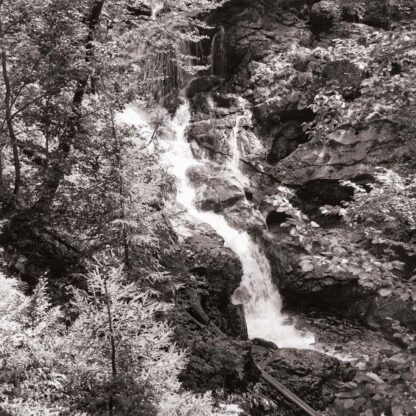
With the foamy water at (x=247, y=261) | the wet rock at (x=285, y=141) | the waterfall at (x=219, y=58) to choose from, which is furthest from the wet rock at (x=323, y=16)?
the foamy water at (x=247, y=261)

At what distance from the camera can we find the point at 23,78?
21.4ft

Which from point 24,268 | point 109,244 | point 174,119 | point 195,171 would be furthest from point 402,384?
point 174,119

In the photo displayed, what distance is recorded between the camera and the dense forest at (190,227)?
130 inches

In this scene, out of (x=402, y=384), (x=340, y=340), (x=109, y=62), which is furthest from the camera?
(x=340, y=340)

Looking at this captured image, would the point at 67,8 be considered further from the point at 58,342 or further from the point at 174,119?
the point at 174,119

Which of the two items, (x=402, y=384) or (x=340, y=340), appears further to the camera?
(x=340, y=340)

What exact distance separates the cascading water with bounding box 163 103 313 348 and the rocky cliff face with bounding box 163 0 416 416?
13.4 inches

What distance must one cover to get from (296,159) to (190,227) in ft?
20.7

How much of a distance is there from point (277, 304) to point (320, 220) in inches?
157

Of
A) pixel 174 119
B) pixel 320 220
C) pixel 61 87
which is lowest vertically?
pixel 61 87

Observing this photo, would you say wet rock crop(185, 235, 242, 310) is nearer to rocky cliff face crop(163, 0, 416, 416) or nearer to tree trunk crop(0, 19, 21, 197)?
rocky cliff face crop(163, 0, 416, 416)

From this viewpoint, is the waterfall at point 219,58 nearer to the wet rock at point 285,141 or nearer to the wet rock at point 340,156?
the wet rock at point 285,141

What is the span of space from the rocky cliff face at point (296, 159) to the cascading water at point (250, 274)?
34cm

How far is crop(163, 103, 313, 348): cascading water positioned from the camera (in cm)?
1268
